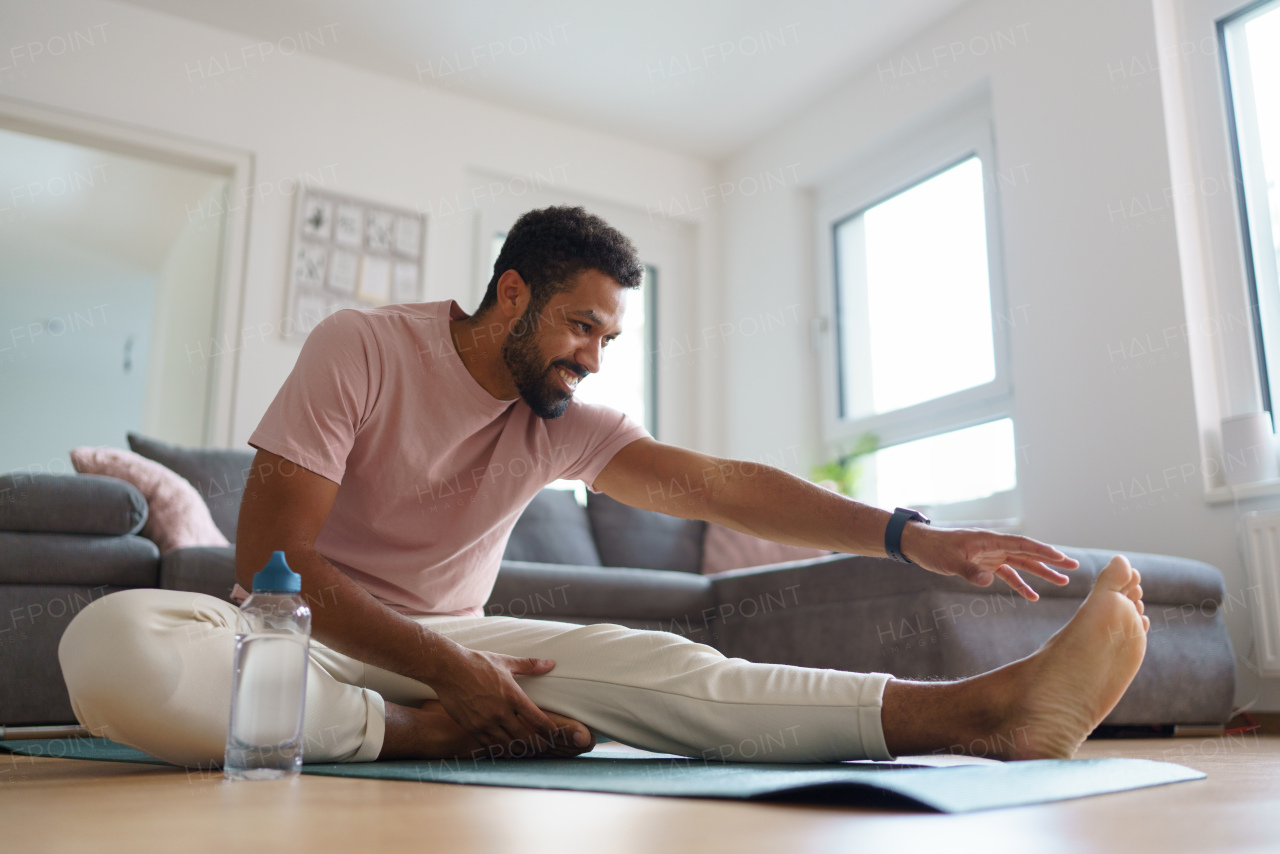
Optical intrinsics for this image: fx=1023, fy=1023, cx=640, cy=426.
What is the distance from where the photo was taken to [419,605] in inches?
60.4

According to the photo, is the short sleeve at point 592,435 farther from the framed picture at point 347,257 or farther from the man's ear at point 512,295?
the framed picture at point 347,257

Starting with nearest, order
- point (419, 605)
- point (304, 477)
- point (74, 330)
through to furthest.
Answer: point (304, 477) → point (419, 605) → point (74, 330)

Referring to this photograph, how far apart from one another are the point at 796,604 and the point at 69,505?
1.77 metres

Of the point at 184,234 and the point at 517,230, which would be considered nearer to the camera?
the point at 517,230

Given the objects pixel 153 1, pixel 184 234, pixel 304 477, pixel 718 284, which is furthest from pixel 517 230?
pixel 184 234

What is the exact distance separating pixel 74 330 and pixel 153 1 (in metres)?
3.84

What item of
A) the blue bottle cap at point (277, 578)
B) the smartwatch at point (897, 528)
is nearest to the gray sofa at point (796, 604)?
the smartwatch at point (897, 528)

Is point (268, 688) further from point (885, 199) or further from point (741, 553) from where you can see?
point (885, 199)

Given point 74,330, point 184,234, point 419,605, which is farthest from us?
point 74,330

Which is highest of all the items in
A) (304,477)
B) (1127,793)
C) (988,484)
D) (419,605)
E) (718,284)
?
(718,284)

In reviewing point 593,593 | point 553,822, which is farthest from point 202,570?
point 553,822

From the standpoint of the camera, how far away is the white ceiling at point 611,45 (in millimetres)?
3758

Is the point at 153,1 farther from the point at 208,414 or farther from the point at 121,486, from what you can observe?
the point at 121,486

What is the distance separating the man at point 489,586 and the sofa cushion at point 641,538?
6.33 feet
